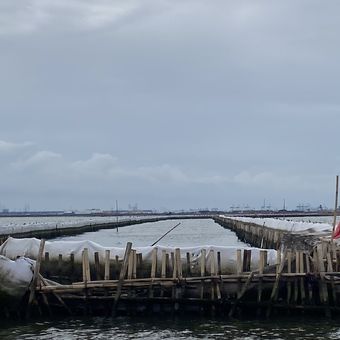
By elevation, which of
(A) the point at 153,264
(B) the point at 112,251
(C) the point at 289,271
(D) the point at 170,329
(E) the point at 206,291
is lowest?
(D) the point at 170,329

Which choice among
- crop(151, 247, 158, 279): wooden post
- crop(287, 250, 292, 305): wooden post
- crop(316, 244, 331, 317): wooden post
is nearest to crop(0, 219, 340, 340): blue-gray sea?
crop(316, 244, 331, 317): wooden post

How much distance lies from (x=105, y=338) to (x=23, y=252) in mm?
9993

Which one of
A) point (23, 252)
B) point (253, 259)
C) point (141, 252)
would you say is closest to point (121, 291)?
point (141, 252)

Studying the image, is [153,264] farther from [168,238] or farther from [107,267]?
[168,238]

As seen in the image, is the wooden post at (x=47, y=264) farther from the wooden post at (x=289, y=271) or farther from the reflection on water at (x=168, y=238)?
the reflection on water at (x=168, y=238)

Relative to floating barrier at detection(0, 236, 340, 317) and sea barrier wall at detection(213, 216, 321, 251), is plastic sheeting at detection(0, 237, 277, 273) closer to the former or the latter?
floating barrier at detection(0, 236, 340, 317)

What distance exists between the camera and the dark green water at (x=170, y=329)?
22.8 meters

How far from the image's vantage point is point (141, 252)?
92.7 feet

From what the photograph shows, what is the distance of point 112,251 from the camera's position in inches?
1152

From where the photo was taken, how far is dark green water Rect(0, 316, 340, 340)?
22.8m

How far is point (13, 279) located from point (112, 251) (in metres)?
5.23

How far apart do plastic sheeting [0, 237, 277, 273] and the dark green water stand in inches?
121

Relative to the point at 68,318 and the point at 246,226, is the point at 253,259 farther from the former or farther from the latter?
the point at 246,226

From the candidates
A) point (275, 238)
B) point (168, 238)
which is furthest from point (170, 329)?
A: point (168, 238)
